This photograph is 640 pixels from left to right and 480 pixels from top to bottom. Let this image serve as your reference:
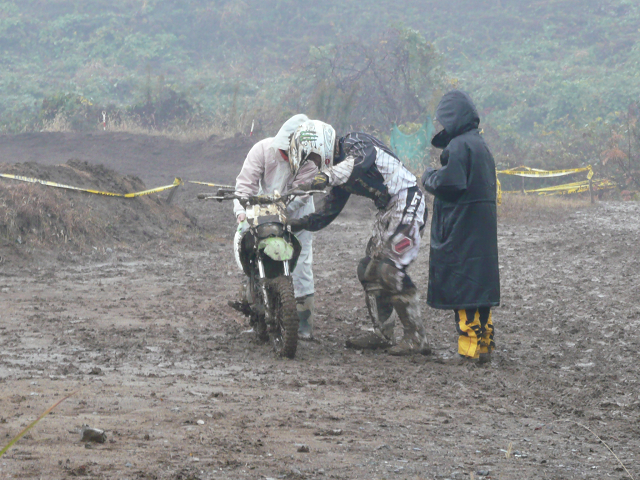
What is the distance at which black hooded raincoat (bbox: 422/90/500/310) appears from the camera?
541 centimetres

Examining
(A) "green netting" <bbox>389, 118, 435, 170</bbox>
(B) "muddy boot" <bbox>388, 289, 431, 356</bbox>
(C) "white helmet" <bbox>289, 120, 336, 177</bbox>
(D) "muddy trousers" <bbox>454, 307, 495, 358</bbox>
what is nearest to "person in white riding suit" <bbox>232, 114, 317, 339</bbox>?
(C) "white helmet" <bbox>289, 120, 336, 177</bbox>

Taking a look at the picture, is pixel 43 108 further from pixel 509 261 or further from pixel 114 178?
pixel 509 261

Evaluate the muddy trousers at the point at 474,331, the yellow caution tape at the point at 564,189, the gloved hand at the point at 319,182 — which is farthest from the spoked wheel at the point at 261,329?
the yellow caution tape at the point at 564,189

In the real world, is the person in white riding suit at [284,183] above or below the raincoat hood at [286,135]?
below

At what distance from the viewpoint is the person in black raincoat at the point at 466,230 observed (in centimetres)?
542

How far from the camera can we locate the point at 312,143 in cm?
563

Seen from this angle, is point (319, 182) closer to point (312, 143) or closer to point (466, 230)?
point (312, 143)

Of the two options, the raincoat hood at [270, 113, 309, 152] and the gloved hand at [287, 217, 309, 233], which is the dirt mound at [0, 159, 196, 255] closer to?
the raincoat hood at [270, 113, 309, 152]

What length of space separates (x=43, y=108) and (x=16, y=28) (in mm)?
16664

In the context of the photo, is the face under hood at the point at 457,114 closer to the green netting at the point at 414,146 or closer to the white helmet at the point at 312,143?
the white helmet at the point at 312,143

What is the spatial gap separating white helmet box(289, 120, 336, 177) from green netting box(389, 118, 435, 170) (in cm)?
1506

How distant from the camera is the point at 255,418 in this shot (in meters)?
3.71

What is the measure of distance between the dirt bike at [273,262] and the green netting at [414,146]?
1510 centimetres

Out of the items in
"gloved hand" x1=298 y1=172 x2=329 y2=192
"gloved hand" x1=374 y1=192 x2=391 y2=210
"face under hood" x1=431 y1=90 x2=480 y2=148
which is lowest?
"gloved hand" x1=374 y1=192 x2=391 y2=210
